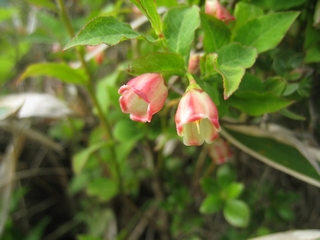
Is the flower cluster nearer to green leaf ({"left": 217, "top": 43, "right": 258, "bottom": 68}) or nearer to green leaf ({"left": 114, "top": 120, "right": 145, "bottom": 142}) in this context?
green leaf ({"left": 217, "top": 43, "right": 258, "bottom": 68})

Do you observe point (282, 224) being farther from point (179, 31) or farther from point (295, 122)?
point (179, 31)

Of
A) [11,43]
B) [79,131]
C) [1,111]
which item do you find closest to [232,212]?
[1,111]

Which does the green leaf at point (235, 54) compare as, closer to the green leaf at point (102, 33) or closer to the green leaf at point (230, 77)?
the green leaf at point (230, 77)

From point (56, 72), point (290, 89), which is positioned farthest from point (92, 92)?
point (290, 89)

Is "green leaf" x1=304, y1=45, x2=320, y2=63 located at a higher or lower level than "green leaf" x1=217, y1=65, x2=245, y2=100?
lower

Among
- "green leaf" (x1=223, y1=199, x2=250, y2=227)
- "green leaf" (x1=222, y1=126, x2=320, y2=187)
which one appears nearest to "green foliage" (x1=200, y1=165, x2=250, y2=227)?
"green leaf" (x1=223, y1=199, x2=250, y2=227)

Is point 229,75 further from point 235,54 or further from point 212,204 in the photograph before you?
point 212,204

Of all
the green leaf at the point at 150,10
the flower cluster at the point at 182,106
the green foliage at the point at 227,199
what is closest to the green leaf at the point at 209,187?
the green foliage at the point at 227,199
